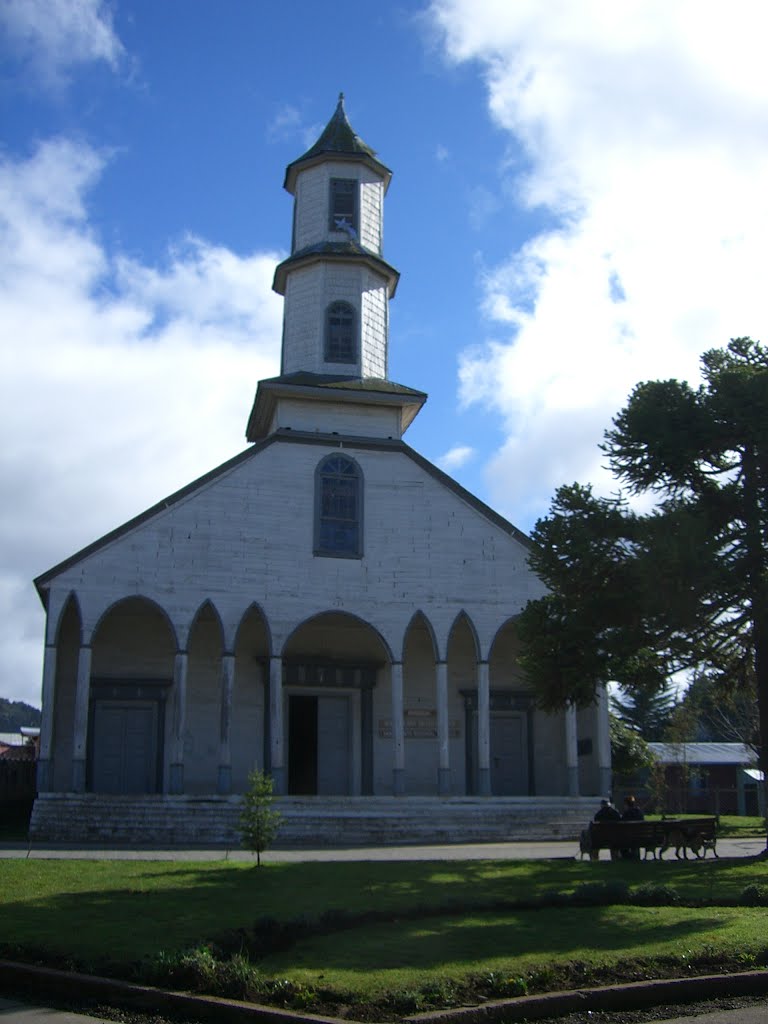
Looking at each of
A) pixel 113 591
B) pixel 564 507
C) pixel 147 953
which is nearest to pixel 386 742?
pixel 113 591

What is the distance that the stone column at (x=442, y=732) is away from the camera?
1059 inches

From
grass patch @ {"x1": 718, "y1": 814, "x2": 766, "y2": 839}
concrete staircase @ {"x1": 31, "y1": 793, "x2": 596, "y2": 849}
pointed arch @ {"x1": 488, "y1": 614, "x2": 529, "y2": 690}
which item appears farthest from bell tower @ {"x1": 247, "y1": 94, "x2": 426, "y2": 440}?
grass patch @ {"x1": 718, "y1": 814, "x2": 766, "y2": 839}

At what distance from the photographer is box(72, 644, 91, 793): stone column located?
971 inches

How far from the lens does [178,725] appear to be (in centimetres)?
2547

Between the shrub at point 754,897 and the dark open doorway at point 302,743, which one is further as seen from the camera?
the dark open doorway at point 302,743

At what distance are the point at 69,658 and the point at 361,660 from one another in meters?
7.30

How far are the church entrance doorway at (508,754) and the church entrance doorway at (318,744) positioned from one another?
4016mm

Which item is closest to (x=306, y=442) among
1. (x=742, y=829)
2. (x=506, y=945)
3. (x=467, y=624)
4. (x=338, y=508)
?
(x=338, y=508)

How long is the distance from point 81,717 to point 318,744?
6639 millimetres

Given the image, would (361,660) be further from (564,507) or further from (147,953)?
(147,953)

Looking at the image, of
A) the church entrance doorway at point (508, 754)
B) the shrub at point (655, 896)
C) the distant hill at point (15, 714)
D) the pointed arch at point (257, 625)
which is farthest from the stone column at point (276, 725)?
the distant hill at point (15, 714)

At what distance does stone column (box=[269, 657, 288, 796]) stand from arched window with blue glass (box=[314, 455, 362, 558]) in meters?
3.04

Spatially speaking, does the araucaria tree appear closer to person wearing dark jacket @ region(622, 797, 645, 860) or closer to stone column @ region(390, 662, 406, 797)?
person wearing dark jacket @ region(622, 797, 645, 860)

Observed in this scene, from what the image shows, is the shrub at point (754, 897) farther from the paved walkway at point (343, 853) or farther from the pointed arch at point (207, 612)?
the pointed arch at point (207, 612)
